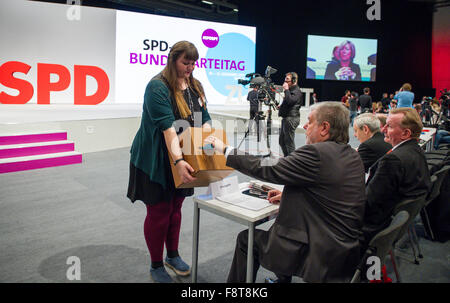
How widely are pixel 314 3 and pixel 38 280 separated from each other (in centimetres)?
1441

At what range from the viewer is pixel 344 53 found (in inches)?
560

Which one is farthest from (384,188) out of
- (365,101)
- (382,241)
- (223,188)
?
(365,101)

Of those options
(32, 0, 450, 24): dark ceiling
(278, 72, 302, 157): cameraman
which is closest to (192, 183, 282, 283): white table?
(278, 72, 302, 157): cameraman

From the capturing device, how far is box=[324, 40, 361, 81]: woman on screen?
14266mm

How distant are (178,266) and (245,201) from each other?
2.44 ft

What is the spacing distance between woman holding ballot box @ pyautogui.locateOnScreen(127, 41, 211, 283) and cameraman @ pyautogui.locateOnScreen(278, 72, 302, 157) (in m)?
3.33

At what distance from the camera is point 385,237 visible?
146cm

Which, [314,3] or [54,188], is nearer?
[54,188]

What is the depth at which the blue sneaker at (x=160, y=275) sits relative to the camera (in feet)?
6.94

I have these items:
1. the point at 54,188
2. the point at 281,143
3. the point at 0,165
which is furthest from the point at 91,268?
the point at 281,143

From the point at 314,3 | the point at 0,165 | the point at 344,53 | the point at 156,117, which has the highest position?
the point at 314,3

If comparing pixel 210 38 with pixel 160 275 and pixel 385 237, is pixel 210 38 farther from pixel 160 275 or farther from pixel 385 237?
pixel 385 237

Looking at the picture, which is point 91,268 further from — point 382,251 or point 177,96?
point 382,251

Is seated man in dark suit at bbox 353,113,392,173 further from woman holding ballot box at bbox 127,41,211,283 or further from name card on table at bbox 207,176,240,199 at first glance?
woman holding ballot box at bbox 127,41,211,283
